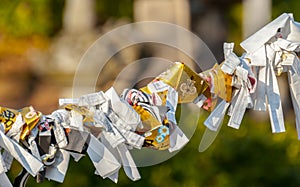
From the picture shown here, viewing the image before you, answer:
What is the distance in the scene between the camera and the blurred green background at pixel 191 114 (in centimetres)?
291

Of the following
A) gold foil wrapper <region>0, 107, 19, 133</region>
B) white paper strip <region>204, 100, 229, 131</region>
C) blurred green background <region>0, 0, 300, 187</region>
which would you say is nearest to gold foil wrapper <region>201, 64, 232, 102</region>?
white paper strip <region>204, 100, 229, 131</region>

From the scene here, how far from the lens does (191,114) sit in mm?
1437

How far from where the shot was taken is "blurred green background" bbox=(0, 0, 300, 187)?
9.53ft

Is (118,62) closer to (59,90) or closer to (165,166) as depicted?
(165,166)

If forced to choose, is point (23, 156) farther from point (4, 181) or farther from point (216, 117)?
point (216, 117)

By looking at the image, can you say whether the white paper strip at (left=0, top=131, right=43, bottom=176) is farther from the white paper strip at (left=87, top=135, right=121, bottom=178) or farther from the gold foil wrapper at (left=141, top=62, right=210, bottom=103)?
the gold foil wrapper at (left=141, top=62, right=210, bottom=103)

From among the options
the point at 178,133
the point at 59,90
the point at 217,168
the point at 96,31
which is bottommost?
the point at 59,90

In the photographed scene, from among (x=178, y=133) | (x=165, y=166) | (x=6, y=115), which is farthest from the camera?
(x=165, y=166)

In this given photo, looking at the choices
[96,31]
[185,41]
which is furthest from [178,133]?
[96,31]

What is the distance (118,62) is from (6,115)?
4.98 meters

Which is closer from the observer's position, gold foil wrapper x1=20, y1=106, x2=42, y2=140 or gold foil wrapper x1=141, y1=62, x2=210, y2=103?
gold foil wrapper x1=20, y1=106, x2=42, y2=140

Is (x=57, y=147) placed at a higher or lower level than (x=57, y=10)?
higher

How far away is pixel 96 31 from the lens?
8945 mm

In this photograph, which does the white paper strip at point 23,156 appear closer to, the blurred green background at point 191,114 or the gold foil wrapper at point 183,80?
the gold foil wrapper at point 183,80
